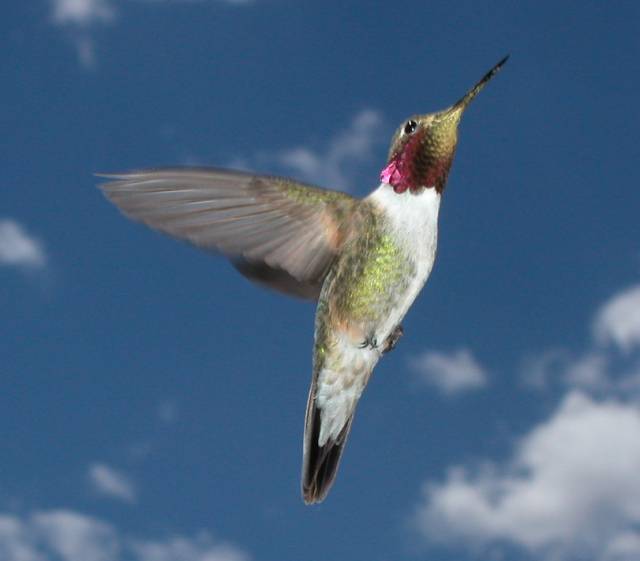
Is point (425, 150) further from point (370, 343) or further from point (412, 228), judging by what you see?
point (370, 343)

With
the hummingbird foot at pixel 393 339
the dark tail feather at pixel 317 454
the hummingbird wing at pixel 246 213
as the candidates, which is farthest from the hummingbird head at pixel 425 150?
the dark tail feather at pixel 317 454

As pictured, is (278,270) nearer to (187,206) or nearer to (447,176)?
(187,206)

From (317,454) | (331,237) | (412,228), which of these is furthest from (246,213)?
(317,454)

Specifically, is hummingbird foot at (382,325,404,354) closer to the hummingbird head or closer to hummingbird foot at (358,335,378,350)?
hummingbird foot at (358,335,378,350)

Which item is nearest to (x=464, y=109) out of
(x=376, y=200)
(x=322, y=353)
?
(x=376, y=200)

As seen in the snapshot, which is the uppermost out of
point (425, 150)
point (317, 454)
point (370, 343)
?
point (425, 150)

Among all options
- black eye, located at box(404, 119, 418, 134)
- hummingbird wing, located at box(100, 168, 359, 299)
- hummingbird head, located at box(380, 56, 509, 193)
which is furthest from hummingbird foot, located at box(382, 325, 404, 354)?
black eye, located at box(404, 119, 418, 134)

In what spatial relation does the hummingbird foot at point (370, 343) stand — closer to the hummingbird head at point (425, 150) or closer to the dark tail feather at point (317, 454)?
the dark tail feather at point (317, 454)
